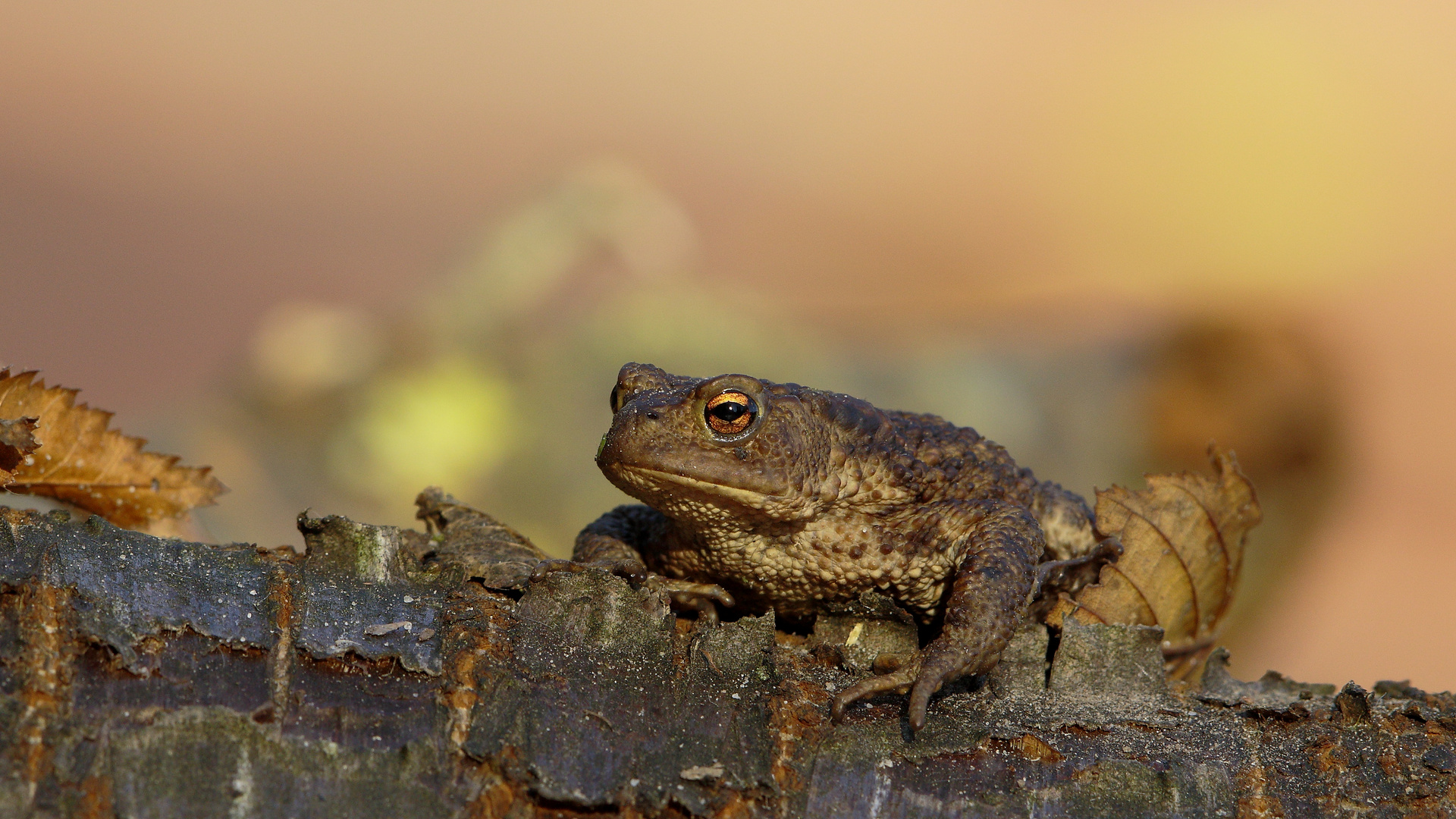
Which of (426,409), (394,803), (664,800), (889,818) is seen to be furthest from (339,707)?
(426,409)

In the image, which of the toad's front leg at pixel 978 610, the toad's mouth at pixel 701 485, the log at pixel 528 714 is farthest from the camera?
the toad's mouth at pixel 701 485

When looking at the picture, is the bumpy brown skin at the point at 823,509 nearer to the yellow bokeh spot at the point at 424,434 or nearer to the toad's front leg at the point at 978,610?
the toad's front leg at the point at 978,610

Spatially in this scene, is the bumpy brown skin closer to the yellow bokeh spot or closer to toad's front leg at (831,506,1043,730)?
toad's front leg at (831,506,1043,730)

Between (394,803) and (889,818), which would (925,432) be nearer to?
(889,818)

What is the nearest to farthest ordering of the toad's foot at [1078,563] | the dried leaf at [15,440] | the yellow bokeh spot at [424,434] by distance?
the dried leaf at [15,440] < the toad's foot at [1078,563] < the yellow bokeh spot at [424,434]

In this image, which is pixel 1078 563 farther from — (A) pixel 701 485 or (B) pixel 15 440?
(B) pixel 15 440

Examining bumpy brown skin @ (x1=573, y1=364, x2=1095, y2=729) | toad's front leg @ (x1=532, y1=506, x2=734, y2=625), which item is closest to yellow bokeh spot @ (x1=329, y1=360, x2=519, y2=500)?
toad's front leg @ (x1=532, y1=506, x2=734, y2=625)

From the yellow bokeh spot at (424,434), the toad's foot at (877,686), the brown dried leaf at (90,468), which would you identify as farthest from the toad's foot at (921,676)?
the yellow bokeh spot at (424,434)
